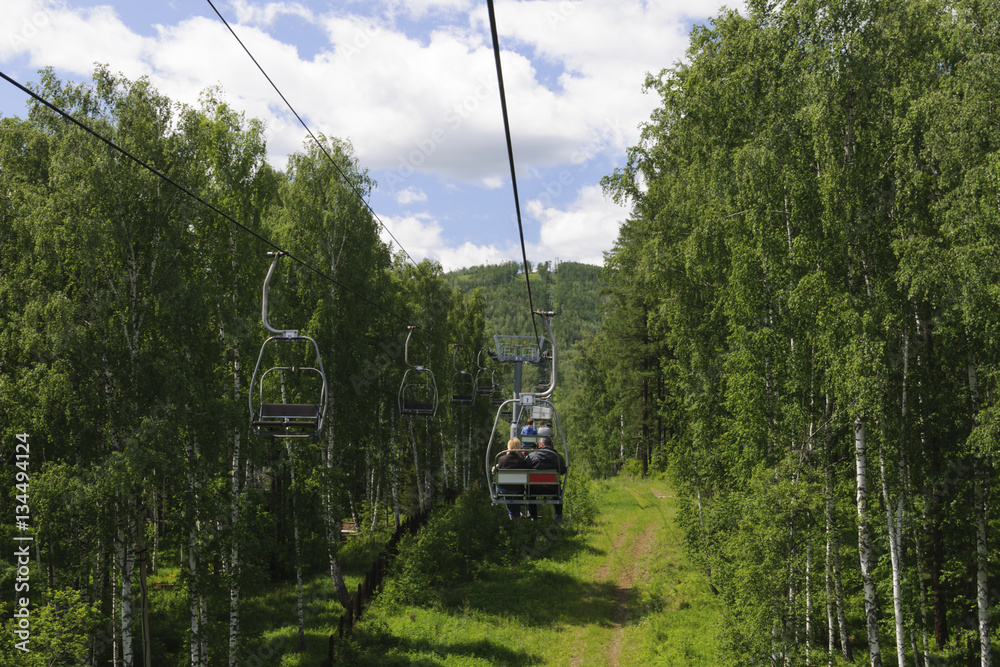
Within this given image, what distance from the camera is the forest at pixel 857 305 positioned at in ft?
39.1

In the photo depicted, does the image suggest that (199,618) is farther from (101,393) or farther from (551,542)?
(551,542)

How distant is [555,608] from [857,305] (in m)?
17.4

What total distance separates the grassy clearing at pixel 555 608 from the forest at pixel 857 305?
4822mm

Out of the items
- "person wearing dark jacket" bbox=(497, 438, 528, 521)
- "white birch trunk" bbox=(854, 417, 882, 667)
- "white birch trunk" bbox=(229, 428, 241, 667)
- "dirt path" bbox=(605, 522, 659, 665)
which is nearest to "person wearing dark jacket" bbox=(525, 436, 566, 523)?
"person wearing dark jacket" bbox=(497, 438, 528, 521)

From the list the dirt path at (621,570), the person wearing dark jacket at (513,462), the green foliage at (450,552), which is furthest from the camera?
the green foliage at (450,552)

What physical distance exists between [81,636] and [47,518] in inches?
101

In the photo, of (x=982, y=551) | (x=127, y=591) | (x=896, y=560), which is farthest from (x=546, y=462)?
(x=127, y=591)

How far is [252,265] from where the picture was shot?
18391 mm

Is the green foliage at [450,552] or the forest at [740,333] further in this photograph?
the green foliage at [450,552]

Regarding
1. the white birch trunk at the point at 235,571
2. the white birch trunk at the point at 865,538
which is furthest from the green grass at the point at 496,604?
the white birch trunk at the point at 865,538

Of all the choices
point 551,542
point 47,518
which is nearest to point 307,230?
point 47,518

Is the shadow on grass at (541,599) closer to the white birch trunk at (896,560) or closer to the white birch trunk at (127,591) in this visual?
the white birch trunk at (896,560)

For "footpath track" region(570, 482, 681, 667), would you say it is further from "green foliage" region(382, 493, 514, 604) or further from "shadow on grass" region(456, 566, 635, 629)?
"green foliage" region(382, 493, 514, 604)

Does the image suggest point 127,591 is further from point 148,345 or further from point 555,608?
point 555,608
